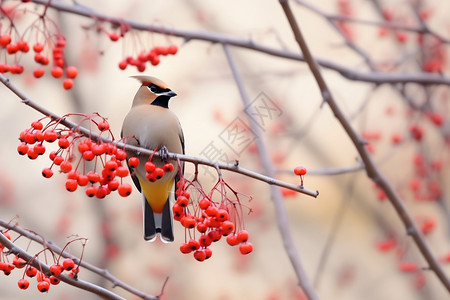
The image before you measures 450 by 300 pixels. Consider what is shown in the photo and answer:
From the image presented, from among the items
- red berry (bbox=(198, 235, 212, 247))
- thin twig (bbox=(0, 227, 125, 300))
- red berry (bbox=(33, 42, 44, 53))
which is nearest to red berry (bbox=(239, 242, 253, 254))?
red berry (bbox=(198, 235, 212, 247))

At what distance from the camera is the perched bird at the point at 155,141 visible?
2734 mm

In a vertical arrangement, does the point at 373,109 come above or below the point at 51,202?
above

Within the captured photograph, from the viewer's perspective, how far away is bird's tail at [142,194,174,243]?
8.86ft

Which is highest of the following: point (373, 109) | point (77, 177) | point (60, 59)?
point (373, 109)

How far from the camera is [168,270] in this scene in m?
7.44

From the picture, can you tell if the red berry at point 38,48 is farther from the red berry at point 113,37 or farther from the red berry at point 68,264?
the red berry at point 68,264

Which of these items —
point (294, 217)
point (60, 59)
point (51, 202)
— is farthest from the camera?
point (294, 217)

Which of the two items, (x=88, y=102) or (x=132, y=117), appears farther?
(x=88, y=102)

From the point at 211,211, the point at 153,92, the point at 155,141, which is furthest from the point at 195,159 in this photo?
the point at 153,92

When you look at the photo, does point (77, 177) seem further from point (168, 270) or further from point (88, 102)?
point (168, 270)

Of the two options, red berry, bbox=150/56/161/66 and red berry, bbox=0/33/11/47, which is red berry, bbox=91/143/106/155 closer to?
red berry, bbox=0/33/11/47

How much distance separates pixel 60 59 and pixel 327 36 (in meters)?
4.87

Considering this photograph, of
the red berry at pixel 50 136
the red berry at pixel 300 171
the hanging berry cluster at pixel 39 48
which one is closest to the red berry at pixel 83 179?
the red berry at pixel 50 136

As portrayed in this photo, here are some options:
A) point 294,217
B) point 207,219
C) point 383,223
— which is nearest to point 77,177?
point 207,219
